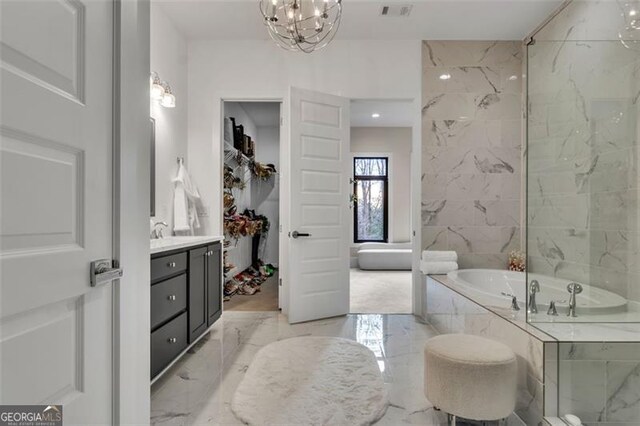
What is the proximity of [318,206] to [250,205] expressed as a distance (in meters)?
3.06

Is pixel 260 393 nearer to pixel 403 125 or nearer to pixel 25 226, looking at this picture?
pixel 25 226

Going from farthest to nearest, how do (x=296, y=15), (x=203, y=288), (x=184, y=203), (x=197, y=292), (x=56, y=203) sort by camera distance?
(x=184, y=203), (x=203, y=288), (x=197, y=292), (x=296, y=15), (x=56, y=203)

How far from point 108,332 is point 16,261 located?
1.28 feet

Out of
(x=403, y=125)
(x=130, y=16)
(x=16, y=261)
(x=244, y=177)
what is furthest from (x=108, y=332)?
(x=403, y=125)

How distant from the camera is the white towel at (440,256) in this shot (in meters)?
3.62

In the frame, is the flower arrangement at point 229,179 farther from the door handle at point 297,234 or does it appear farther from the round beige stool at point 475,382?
the round beige stool at point 475,382

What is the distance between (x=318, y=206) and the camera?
3.59 meters

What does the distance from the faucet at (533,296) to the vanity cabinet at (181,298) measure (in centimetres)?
224

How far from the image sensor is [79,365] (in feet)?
2.97

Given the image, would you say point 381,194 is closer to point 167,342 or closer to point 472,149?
point 472,149

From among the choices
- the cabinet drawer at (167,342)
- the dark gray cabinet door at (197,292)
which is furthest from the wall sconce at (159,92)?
the cabinet drawer at (167,342)

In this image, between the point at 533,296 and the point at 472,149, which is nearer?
the point at 533,296

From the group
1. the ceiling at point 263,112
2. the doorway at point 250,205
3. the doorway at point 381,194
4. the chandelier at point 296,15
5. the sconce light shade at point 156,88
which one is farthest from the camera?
the doorway at point 381,194

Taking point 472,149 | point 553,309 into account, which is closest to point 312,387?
point 553,309
